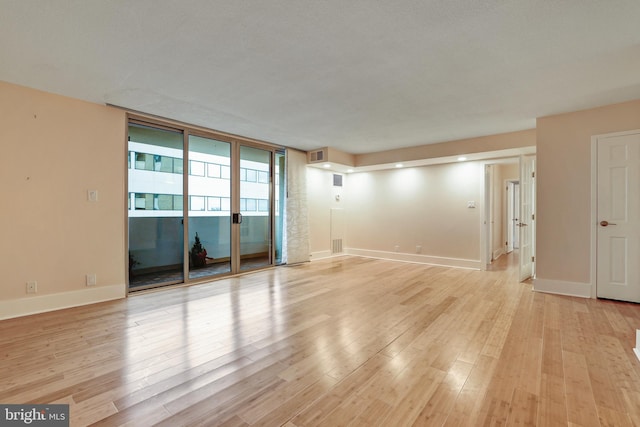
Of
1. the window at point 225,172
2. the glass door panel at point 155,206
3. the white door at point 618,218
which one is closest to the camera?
the white door at point 618,218

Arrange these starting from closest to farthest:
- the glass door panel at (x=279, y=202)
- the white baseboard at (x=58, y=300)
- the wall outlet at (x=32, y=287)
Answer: the white baseboard at (x=58, y=300) → the wall outlet at (x=32, y=287) → the glass door panel at (x=279, y=202)

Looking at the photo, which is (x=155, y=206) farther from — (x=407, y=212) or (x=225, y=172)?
(x=407, y=212)

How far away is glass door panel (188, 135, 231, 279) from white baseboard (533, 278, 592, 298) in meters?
5.06

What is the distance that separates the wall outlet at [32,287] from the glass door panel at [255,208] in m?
2.78

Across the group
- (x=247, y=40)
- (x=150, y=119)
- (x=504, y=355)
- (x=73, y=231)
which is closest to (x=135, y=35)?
(x=247, y=40)

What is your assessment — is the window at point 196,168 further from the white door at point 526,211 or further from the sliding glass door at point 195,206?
the white door at point 526,211

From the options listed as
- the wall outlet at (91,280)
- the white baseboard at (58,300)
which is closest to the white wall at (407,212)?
the white baseboard at (58,300)

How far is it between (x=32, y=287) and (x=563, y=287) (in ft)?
22.5

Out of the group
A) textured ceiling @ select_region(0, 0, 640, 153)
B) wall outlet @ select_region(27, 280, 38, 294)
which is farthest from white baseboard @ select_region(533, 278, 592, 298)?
wall outlet @ select_region(27, 280, 38, 294)

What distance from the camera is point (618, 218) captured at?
3703 millimetres

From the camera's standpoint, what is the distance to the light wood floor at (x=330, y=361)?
65.0 inches

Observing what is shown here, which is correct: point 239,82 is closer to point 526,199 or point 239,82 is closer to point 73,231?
point 73,231

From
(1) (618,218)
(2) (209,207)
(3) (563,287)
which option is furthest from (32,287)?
(1) (618,218)

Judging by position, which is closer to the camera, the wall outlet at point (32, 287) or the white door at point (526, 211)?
the wall outlet at point (32, 287)
